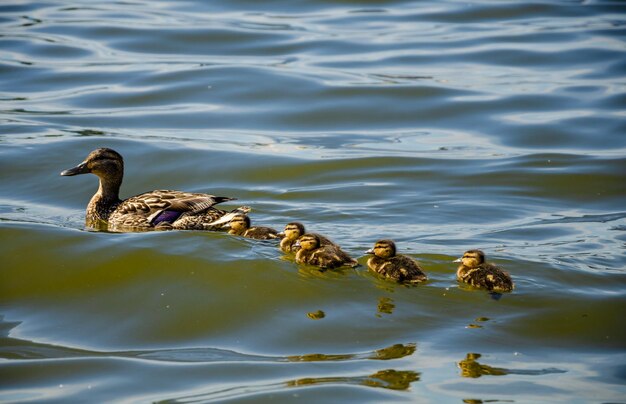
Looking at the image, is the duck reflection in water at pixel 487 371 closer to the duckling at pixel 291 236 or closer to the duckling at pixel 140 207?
the duckling at pixel 291 236

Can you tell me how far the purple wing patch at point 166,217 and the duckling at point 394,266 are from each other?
2190mm

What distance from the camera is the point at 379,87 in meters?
15.6

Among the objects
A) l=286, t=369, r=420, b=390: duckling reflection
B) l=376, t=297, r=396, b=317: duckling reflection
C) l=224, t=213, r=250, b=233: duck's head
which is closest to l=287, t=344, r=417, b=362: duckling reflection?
l=286, t=369, r=420, b=390: duckling reflection

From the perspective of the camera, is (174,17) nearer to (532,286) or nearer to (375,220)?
(375,220)

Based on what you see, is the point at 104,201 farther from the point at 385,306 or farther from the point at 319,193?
the point at 385,306

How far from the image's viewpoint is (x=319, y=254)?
8094mm

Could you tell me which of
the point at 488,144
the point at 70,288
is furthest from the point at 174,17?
the point at 70,288

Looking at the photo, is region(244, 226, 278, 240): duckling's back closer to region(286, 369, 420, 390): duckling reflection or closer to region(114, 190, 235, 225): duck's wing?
region(114, 190, 235, 225): duck's wing

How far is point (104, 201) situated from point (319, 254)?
2944 millimetres

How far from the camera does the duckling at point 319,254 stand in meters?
8.09

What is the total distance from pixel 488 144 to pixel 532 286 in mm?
5264

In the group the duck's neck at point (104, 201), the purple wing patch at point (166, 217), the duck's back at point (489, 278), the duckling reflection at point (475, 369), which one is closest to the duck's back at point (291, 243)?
the duck's back at point (489, 278)

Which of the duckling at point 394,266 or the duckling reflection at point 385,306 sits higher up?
the duckling at point 394,266

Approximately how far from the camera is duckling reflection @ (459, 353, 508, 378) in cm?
664
